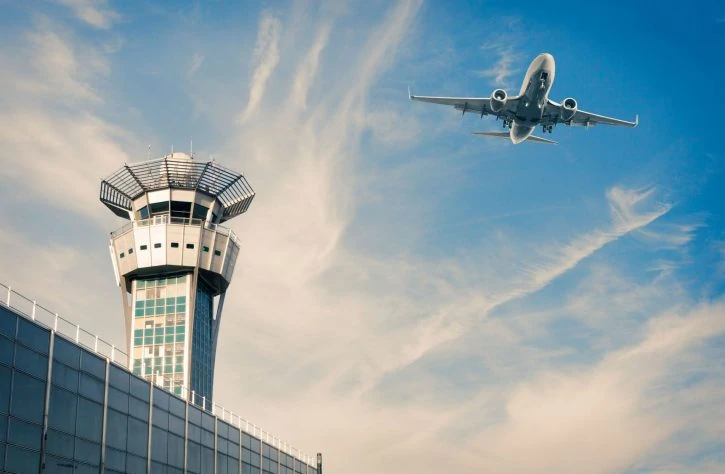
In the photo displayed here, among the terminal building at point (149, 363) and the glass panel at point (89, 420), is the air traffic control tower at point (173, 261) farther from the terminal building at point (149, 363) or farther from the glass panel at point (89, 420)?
the glass panel at point (89, 420)

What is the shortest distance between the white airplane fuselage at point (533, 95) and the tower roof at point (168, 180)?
173 feet

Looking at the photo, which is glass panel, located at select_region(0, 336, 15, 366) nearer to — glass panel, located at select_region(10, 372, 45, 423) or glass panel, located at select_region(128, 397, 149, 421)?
glass panel, located at select_region(10, 372, 45, 423)

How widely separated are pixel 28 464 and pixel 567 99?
58.1 metres

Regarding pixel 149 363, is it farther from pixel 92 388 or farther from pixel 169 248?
pixel 92 388

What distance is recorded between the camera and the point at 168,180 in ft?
392

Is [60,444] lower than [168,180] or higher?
lower

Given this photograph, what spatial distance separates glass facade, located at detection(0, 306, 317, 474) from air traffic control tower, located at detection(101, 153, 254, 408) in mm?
49996

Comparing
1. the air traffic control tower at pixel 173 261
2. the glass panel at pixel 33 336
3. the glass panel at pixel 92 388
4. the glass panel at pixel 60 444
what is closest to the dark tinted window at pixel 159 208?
the air traffic control tower at pixel 173 261

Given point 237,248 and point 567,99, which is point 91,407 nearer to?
point 567,99

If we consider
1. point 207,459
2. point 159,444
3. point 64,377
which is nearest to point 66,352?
point 64,377

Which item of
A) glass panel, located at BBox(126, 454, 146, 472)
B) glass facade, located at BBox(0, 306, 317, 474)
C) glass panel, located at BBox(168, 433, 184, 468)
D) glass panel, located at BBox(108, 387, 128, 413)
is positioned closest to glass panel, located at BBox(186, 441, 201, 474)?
glass facade, located at BBox(0, 306, 317, 474)

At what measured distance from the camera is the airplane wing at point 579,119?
260ft

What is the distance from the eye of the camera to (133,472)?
5331cm

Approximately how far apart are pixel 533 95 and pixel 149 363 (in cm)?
6715
